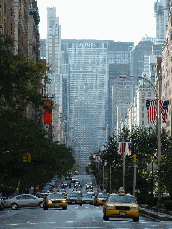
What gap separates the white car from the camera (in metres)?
67.6

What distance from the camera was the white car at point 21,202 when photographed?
67.6 metres

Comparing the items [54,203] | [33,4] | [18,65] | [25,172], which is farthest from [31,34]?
[18,65]

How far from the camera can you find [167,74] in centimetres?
16438

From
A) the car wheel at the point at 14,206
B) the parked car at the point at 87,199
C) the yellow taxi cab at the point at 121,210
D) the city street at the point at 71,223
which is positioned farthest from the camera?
the parked car at the point at 87,199

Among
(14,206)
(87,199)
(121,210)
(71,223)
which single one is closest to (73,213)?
(121,210)

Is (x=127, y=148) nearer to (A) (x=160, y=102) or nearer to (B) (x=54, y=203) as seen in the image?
(B) (x=54, y=203)

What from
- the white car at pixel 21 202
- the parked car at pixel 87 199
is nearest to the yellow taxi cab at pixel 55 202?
the white car at pixel 21 202

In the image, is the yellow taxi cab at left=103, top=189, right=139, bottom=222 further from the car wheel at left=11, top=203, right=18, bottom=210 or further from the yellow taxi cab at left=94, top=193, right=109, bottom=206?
the yellow taxi cab at left=94, top=193, right=109, bottom=206

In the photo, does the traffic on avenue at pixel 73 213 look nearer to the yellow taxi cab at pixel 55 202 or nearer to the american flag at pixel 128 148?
the yellow taxi cab at pixel 55 202

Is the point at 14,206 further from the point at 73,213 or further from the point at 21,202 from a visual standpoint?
the point at 73,213

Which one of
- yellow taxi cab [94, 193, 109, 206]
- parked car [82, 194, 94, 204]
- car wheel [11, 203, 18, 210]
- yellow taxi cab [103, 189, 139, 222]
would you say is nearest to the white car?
car wheel [11, 203, 18, 210]

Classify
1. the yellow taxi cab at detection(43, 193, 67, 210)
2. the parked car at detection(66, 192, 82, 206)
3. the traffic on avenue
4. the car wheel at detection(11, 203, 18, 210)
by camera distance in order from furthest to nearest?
the parked car at detection(66, 192, 82, 206)
the car wheel at detection(11, 203, 18, 210)
the yellow taxi cab at detection(43, 193, 67, 210)
the traffic on avenue

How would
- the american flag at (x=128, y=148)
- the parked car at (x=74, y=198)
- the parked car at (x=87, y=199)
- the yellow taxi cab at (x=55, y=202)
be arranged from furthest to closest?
the parked car at (x=87, y=199), the parked car at (x=74, y=198), the american flag at (x=128, y=148), the yellow taxi cab at (x=55, y=202)

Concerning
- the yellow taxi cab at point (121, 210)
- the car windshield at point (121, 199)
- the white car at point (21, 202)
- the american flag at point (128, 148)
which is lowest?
the white car at point (21, 202)
